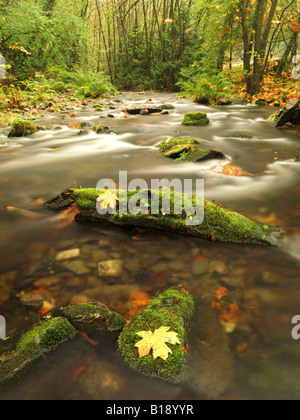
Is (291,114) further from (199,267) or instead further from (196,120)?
(199,267)

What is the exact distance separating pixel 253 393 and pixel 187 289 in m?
0.78

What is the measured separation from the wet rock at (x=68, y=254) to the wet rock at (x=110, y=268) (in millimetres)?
288

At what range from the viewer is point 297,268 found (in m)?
2.19

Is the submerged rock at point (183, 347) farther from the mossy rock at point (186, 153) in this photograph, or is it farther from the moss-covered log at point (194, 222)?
the mossy rock at point (186, 153)

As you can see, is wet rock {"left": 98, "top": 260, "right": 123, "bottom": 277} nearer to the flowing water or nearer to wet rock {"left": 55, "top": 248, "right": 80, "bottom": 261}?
the flowing water

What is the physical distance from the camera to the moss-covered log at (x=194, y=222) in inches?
99.5

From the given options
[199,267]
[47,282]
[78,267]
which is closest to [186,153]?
[199,267]

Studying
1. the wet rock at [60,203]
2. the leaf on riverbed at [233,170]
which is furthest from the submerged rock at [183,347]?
the leaf on riverbed at [233,170]

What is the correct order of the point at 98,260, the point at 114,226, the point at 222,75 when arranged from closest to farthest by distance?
the point at 98,260 < the point at 114,226 < the point at 222,75

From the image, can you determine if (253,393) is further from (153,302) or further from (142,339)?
(153,302)

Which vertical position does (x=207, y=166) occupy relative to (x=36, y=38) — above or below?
below
